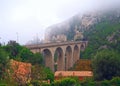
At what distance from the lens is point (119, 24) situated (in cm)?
11456

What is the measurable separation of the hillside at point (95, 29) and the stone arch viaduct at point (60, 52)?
275cm

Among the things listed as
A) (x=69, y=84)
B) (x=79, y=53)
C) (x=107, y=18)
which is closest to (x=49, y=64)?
(x=79, y=53)

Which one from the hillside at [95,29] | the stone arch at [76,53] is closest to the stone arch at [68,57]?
the stone arch at [76,53]

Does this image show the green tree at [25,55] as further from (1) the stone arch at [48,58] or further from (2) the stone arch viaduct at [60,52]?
(1) the stone arch at [48,58]

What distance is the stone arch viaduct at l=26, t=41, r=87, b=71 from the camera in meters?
72.9

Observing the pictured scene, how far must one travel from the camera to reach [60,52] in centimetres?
8481

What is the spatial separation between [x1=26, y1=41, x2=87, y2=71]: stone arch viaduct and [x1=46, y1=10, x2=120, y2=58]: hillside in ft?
9.02

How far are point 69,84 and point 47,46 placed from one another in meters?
28.5

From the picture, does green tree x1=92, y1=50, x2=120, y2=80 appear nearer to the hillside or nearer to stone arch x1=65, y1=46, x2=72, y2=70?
the hillside

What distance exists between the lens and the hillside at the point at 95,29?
98.2 m

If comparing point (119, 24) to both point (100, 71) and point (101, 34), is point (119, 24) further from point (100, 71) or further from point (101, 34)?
point (100, 71)

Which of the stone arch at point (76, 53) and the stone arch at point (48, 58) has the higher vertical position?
the stone arch at point (76, 53)

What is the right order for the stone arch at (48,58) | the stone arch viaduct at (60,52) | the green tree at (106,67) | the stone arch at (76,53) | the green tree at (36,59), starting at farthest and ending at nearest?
the stone arch at (76,53), the stone arch at (48,58), the stone arch viaduct at (60,52), the green tree at (36,59), the green tree at (106,67)

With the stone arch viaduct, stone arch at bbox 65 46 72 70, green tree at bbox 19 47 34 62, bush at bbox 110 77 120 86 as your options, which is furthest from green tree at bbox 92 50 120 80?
stone arch at bbox 65 46 72 70
